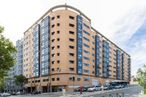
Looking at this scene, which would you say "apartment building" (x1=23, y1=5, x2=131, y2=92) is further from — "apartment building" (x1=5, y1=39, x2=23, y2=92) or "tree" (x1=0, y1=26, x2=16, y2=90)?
"tree" (x1=0, y1=26, x2=16, y2=90)

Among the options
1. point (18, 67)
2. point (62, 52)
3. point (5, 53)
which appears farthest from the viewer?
point (18, 67)

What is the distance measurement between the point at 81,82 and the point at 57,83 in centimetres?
1109

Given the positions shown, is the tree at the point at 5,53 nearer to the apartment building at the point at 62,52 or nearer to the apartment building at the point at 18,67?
the apartment building at the point at 62,52

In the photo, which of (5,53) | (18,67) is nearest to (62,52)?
(18,67)

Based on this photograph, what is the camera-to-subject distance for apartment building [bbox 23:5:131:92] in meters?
102

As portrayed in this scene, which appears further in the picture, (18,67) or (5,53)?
(18,67)

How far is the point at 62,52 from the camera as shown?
10162 centimetres

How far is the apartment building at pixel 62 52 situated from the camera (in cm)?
10194

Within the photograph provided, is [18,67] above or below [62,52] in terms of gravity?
below

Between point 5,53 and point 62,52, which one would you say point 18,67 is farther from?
point 5,53

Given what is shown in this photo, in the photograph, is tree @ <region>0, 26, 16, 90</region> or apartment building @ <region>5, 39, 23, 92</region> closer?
tree @ <region>0, 26, 16, 90</region>

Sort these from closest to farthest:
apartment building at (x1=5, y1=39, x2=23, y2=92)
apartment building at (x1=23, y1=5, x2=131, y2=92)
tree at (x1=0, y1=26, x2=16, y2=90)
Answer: tree at (x1=0, y1=26, x2=16, y2=90)
apartment building at (x1=23, y1=5, x2=131, y2=92)
apartment building at (x1=5, y1=39, x2=23, y2=92)

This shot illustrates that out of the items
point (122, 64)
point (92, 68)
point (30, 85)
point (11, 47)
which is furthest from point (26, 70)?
point (11, 47)

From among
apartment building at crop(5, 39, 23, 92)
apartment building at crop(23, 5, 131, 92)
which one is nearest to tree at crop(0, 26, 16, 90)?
apartment building at crop(23, 5, 131, 92)
